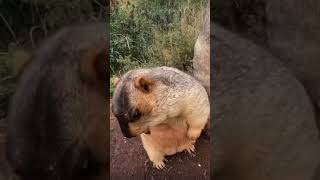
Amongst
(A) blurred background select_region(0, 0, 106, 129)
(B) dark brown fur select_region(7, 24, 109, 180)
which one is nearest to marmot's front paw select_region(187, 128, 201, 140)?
(B) dark brown fur select_region(7, 24, 109, 180)

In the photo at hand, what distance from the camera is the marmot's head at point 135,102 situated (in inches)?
132

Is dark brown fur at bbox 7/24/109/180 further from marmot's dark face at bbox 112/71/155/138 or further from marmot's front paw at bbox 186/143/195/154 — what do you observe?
marmot's front paw at bbox 186/143/195/154

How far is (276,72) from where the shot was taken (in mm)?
3504

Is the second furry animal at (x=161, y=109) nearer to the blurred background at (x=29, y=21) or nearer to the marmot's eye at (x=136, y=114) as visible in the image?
the marmot's eye at (x=136, y=114)

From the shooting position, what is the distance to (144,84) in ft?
11.0

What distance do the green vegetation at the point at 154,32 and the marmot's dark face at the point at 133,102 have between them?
65 mm

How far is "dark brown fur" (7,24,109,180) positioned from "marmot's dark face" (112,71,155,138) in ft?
0.36

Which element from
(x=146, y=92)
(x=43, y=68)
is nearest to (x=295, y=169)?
(x=146, y=92)

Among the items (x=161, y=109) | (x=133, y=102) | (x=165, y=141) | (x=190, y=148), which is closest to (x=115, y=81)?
(x=133, y=102)

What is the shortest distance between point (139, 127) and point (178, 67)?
0.36 metres

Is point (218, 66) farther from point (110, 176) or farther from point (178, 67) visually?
point (110, 176)

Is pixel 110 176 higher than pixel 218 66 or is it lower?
lower

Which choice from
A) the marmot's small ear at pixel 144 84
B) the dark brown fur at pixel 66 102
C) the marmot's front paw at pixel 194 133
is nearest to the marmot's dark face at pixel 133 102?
the marmot's small ear at pixel 144 84

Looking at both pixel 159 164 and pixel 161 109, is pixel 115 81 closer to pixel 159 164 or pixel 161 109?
pixel 161 109
